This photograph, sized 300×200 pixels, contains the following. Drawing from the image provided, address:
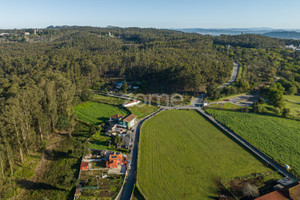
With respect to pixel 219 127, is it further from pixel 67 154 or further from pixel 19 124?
pixel 19 124

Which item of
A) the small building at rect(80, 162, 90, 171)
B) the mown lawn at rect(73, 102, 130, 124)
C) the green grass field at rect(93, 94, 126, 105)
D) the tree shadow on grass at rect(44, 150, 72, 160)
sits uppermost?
the green grass field at rect(93, 94, 126, 105)

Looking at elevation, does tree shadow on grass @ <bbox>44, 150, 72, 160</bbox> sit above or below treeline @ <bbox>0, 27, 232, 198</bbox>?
below

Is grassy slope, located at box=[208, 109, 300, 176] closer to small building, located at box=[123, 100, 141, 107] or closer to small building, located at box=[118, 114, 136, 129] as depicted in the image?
small building, located at box=[123, 100, 141, 107]

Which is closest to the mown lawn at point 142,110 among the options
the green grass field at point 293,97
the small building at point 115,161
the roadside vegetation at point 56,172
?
the roadside vegetation at point 56,172

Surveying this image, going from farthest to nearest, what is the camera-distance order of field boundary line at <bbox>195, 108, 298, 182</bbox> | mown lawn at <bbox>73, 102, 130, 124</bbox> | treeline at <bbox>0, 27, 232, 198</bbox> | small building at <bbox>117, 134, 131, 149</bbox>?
mown lawn at <bbox>73, 102, 130, 124</bbox> < small building at <bbox>117, 134, 131, 149</bbox> < treeline at <bbox>0, 27, 232, 198</bbox> < field boundary line at <bbox>195, 108, 298, 182</bbox>

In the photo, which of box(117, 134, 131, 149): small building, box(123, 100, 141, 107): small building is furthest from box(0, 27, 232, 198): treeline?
box(123, 100, 141, 107): small building

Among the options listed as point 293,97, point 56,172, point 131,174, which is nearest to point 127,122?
point 131,174

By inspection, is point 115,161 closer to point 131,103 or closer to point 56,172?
point 56,172
